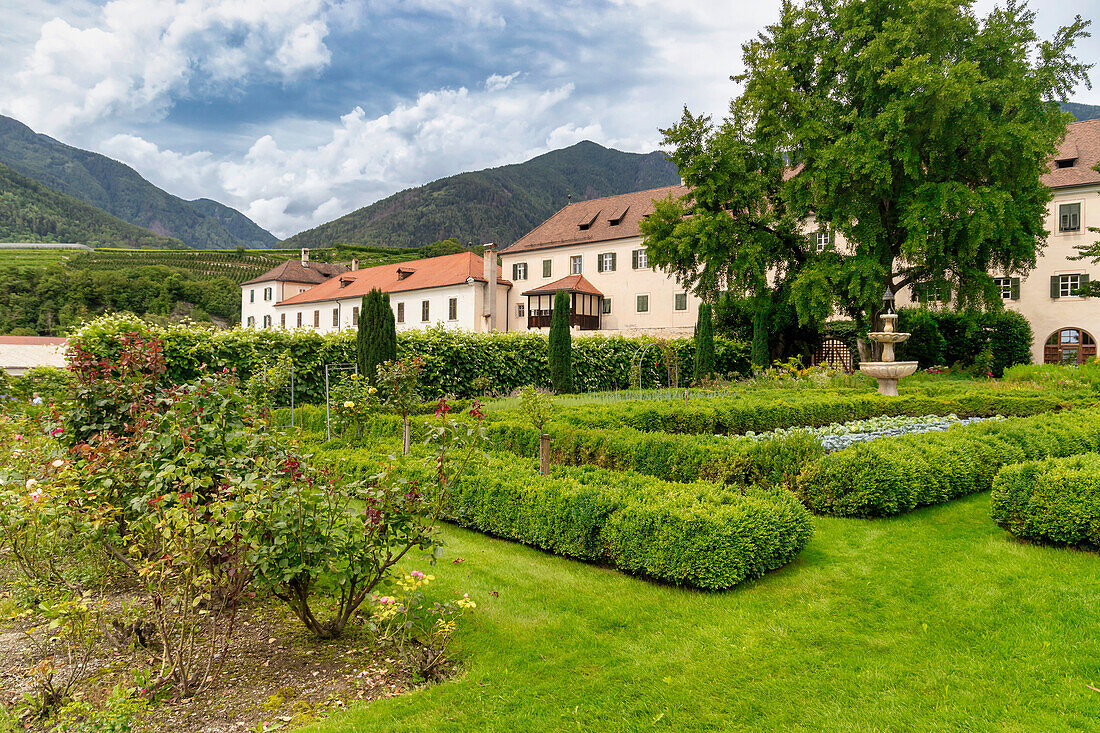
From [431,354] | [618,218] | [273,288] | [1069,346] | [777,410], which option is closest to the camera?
[777,410]

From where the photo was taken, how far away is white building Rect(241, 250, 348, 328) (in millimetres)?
53969

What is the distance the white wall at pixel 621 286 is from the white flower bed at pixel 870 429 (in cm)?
2183

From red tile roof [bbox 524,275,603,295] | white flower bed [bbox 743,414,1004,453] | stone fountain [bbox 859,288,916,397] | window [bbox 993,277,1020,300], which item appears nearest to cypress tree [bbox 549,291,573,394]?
stone fountain [bbox 859,288,916,397]

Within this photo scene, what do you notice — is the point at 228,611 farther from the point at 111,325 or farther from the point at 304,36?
the point at 111,325

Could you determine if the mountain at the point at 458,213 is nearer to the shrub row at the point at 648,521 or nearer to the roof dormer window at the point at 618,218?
the roof dormer window at the point at 618,218

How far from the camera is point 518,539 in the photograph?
18.8 feet

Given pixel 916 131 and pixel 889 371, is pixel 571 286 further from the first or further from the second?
pixel 889 371

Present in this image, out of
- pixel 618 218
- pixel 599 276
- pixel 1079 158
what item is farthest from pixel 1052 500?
pixel 618 218

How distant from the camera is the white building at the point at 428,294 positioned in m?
37.8

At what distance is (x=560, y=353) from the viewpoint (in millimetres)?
19062

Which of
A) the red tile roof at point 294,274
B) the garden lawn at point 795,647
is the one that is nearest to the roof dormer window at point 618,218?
the red tile roof at point 294,274

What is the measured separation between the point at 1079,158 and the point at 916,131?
13727 mm

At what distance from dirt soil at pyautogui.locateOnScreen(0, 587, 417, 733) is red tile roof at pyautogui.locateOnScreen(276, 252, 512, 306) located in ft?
108

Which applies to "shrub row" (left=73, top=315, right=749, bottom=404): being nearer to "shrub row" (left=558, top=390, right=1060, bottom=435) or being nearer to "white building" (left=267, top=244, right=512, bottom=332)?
"shrub row" (left=558, top=390, right=1060, bottom=435)
